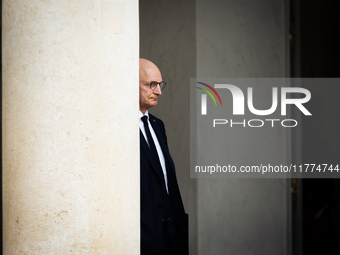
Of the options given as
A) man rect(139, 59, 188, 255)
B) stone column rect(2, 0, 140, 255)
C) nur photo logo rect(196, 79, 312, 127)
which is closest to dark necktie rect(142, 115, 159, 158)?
man rect(139, 59, 188, 255)

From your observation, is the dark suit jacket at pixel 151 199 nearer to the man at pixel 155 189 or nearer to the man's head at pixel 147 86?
the man at pixel 155 189

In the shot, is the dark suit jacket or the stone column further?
the dark suit jacket

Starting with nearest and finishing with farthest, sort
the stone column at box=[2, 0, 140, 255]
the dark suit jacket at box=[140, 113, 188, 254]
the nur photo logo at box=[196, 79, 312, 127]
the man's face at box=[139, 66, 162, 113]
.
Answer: the stone column at box=[2, 0, 140, 255], the dark suit jacket at box=[140, 113, 188, 254], the man's face at box=[139, 66, 162, 113], the nur photo logo at box=[196, 79, 312, 127]

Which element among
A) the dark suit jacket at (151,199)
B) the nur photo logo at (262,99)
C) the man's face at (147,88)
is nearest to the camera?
the dark suit jacket at (151,199)

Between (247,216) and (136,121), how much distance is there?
202 cm

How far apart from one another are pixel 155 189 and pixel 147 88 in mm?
486

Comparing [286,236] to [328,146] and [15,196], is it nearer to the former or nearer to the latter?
[328,146]

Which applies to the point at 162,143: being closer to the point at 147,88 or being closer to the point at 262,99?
the point at 147,88

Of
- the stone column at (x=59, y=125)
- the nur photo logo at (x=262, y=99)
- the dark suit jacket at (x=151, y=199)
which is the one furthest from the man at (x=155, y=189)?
the nur photo logo at (x=262, y=99)

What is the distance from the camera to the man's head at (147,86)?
4.75 ft

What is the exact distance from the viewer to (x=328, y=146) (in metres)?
2.65

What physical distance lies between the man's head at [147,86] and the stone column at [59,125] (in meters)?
0.62

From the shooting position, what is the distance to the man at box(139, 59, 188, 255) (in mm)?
1342

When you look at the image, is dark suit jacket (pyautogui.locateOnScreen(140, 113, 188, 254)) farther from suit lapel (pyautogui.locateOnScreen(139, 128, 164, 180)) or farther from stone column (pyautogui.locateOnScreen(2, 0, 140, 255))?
stone column (pyautogui.locateOnScreen(2, 0, 140, 255))
